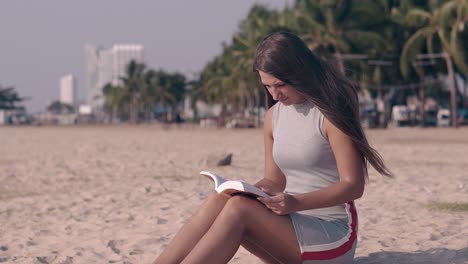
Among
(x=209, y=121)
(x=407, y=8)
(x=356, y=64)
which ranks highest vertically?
(x=407, y=8)

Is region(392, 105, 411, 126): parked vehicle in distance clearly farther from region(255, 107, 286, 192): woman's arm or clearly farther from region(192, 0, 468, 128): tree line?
region(255, 107, 286, 192): woman's arm

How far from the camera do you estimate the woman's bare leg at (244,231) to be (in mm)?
3230

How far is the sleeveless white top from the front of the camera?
3.36 metres

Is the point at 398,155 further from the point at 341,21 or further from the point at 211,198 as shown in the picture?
the point at 341,21

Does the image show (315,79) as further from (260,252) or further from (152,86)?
(152,86)

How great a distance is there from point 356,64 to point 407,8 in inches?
194

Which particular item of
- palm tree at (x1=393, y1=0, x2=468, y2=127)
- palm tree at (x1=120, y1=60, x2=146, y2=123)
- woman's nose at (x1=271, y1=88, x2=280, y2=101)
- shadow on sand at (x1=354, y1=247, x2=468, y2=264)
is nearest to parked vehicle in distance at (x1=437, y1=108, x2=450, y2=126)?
palm tree at (x1=393, y1=0, x2=468, y2=127)

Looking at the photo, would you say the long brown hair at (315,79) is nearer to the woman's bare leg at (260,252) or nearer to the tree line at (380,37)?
the woman's bare leg at (260,252)

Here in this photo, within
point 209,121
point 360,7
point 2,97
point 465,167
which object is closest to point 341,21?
point 360,7

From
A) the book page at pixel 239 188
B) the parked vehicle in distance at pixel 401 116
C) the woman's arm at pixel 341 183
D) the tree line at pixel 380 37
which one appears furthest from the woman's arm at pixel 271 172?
the parked vehicle in distance at pixel 401 116

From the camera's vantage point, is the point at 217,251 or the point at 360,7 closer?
the point at 217,251

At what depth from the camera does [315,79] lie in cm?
Answer: 330

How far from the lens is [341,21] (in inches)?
1603

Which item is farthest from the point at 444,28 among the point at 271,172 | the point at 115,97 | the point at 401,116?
the point at 115,97
